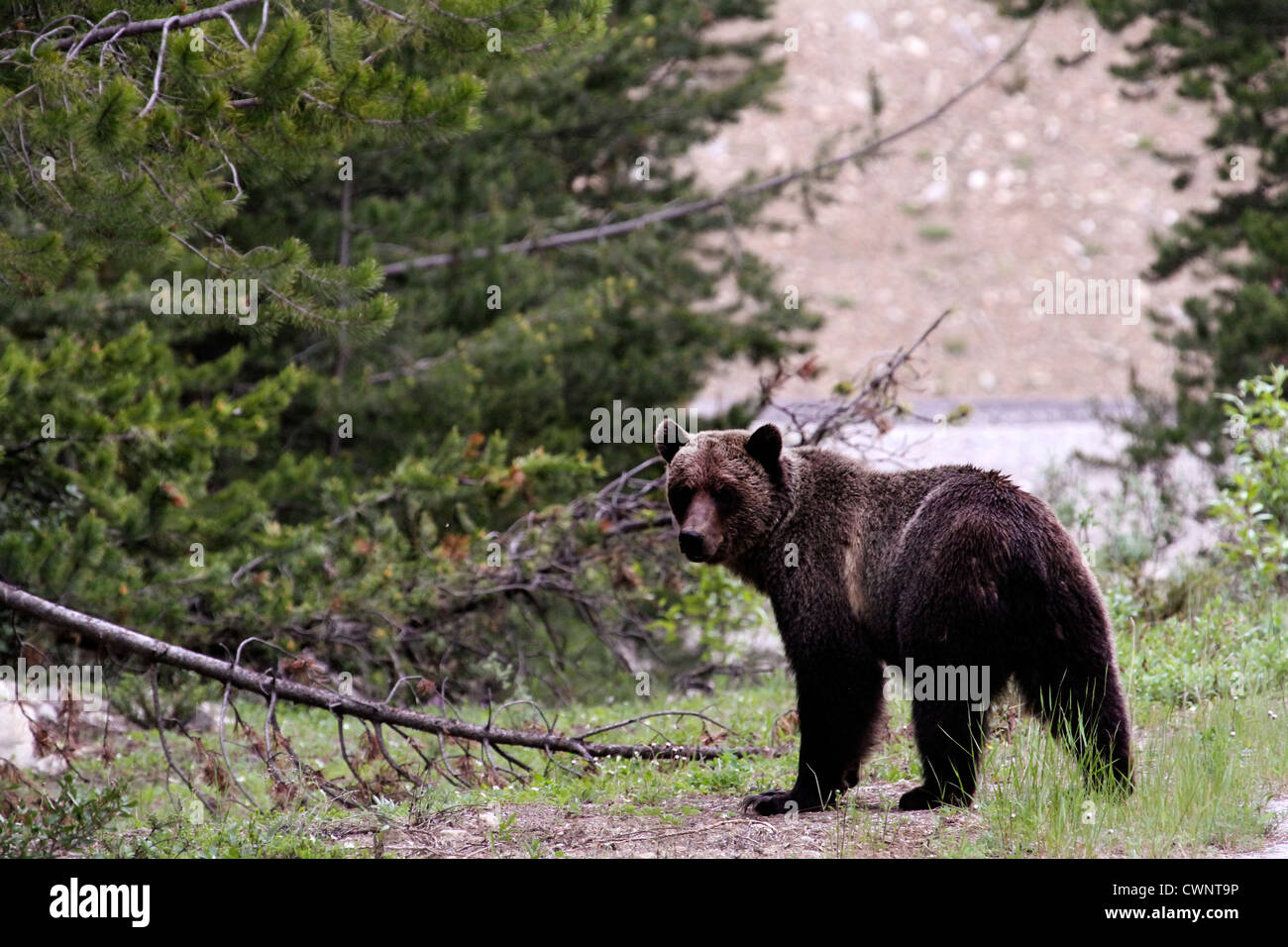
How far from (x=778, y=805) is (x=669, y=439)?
1.86 meters

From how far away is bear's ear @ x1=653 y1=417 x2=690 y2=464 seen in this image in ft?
23.0

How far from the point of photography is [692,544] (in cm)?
656

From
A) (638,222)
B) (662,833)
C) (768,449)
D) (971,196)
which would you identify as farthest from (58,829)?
(971,196)

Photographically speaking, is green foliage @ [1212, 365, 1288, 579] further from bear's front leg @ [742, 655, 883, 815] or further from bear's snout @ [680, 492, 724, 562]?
bear's snout @ [680, 492, 724, 562]

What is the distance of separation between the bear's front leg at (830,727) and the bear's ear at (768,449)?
0.97 metres

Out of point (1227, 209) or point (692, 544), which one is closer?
point (692, 544)

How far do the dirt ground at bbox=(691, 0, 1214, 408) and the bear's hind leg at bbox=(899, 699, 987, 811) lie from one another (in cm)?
2761

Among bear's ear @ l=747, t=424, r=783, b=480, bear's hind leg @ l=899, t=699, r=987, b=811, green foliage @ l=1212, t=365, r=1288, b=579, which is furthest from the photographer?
green foliage @ l=1212, t=365, r=1288, b=579
